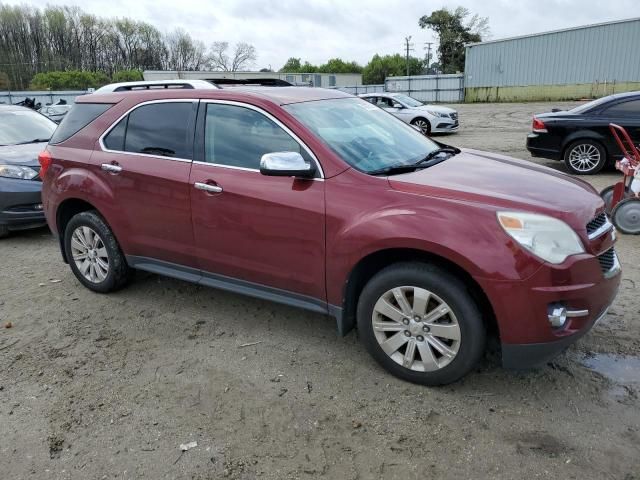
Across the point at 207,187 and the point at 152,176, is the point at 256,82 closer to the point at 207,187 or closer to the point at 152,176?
the point at 152,176

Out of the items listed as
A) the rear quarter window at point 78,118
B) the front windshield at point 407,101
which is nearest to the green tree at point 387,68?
the front windshield at point 407,101

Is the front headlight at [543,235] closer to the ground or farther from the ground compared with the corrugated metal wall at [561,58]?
closer to the ground

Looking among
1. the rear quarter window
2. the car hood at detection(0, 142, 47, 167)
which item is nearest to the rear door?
the rear quarter window

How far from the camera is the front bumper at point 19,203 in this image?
21.1 ft

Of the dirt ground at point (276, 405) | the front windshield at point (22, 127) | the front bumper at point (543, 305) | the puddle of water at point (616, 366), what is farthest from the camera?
the front windshield at point (22, 127)

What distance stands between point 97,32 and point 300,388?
96.8m

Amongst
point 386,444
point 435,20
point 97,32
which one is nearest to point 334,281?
point 386,444

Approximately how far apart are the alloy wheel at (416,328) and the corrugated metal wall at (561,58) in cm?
3929

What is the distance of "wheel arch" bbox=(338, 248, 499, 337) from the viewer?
2932 millimetres

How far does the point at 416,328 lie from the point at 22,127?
23.9ft

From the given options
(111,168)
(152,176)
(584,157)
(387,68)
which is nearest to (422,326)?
(152,176)

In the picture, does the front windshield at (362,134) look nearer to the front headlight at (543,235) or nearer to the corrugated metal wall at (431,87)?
the front headlight at (543,235)

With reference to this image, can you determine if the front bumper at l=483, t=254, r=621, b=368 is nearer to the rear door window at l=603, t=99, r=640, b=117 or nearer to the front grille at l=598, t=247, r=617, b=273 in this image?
the front grille at l=598, t=247, r=617, b=273

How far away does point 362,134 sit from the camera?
12.2 ft
